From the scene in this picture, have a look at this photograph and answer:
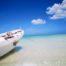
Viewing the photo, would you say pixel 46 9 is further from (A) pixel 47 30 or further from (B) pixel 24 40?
(B) pixel 24 40

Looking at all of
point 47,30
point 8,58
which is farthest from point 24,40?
point 8,58

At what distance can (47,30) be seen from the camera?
3.72m

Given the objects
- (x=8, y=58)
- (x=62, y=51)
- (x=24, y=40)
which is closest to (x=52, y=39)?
(x=24, y=40)

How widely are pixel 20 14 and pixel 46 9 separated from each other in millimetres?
641

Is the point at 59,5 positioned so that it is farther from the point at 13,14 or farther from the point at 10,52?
the point at 10,52

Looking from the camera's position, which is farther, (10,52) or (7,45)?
(10,52)

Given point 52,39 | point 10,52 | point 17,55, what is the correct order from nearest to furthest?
1. point 17,55
2. point 10,52
3. point 52,39

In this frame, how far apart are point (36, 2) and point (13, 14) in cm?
63

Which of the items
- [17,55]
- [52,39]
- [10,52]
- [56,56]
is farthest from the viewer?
[52,39]

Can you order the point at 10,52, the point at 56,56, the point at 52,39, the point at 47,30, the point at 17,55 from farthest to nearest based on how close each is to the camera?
the point at 47,30 → the point at 52,39 → the point at 10,52 → the point at 17,55 → the point at 56,56

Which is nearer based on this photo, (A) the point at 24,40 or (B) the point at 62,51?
(B) the point at 62,51

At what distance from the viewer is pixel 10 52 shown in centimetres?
275

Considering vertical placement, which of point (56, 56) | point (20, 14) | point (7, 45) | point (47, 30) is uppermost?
point (20, 14)

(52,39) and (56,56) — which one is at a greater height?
(52,39)
